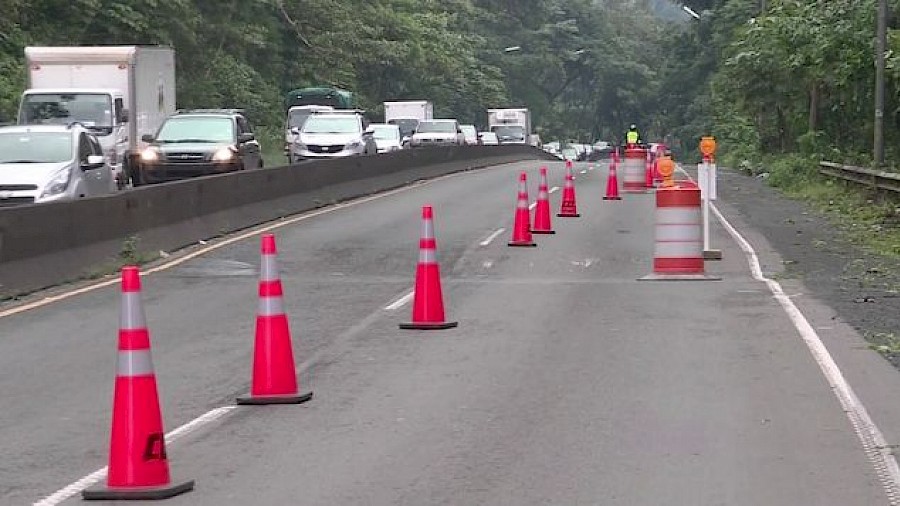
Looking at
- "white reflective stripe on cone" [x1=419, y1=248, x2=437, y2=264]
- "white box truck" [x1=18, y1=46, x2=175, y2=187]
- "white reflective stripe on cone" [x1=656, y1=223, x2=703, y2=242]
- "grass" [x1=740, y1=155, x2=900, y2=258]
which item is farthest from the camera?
"white box truck" [x1=18, y1=46, x2=175, y2=187]

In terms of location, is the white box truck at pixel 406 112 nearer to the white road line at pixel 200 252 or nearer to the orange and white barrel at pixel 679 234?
the white road line at pixel 200 252

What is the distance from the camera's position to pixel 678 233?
54.7 feet

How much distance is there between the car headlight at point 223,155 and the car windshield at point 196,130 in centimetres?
55

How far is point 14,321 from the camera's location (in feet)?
45.0

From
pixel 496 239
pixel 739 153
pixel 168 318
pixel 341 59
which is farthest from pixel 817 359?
pixel 341 59

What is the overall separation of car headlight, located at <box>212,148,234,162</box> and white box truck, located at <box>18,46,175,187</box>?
1.91m

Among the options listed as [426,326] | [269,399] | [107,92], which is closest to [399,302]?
[426,326]

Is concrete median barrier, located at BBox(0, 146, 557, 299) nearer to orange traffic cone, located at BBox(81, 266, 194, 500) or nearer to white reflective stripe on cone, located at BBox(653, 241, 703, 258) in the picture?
white reflective stripe on cone, located at BBox(653, 241, 703, 258)

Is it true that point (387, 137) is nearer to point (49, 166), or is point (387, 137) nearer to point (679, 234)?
point (49, 166)

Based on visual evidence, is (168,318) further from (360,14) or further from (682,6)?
(682,6)

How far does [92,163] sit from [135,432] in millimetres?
14079

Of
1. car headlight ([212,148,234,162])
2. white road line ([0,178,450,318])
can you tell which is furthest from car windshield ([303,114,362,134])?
car headlight ([212,148,234,162])

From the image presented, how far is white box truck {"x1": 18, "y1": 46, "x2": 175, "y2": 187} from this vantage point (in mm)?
28875

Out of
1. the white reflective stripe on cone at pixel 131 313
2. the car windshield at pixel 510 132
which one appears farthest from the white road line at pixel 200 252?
the car windshield at pixel 510 132
